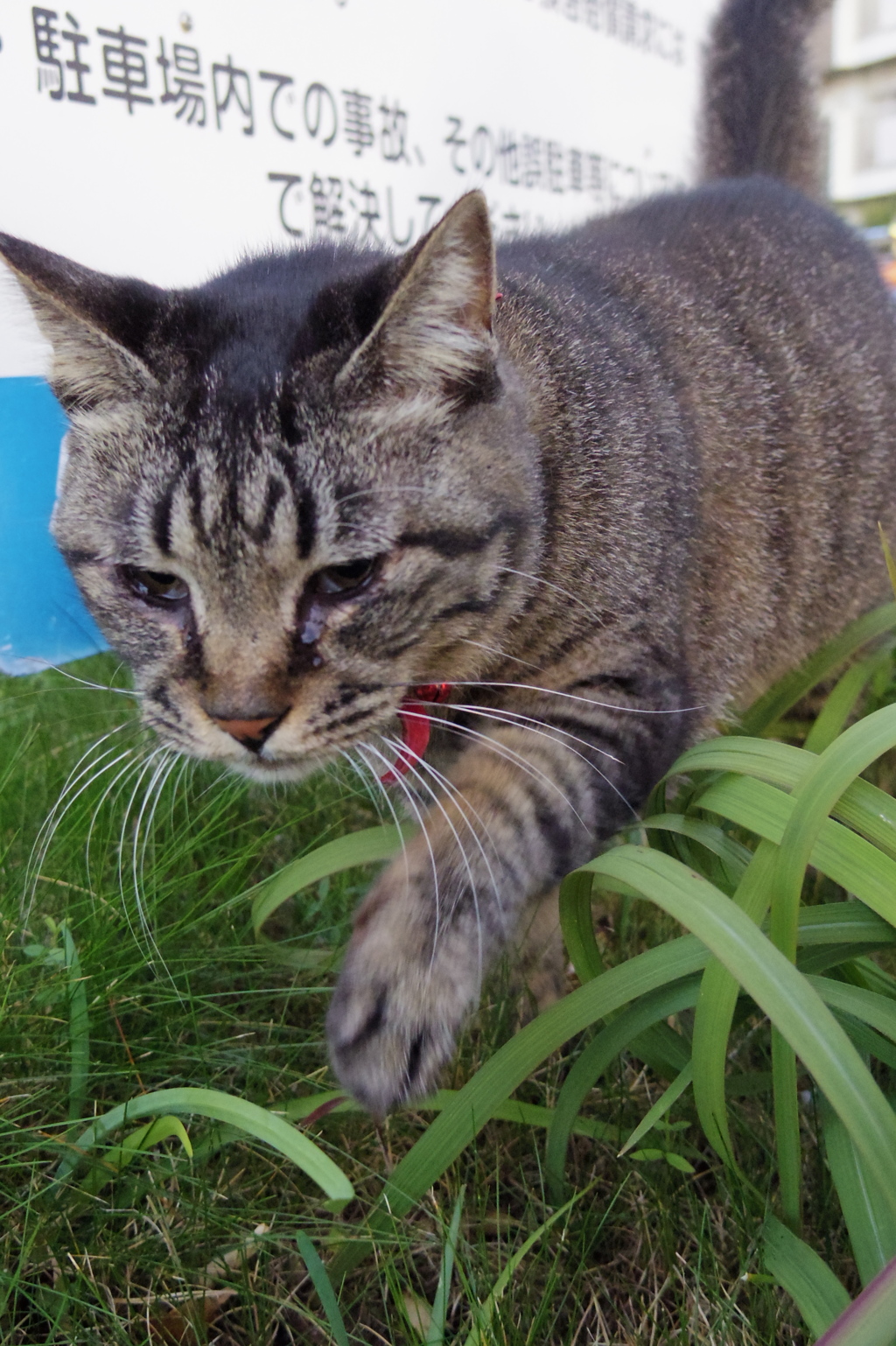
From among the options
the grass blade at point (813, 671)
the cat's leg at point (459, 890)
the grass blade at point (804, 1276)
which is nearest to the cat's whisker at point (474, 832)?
the cat's leg at point (459, 890)

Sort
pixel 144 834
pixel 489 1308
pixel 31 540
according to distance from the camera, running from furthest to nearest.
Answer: pixel 31 540
pixel 144 834
pixel 489 1308

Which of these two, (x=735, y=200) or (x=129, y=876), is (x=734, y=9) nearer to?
(x=735, y=200)

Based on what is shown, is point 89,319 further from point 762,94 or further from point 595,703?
point 762,94

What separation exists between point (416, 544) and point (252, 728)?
10.3 inches

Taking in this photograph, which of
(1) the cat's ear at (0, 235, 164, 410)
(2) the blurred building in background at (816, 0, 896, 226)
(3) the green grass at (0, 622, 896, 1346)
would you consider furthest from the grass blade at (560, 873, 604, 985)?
(2) the blurred building in background at (816, 0, 896, 226)

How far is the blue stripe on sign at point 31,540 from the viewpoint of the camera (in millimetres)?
1861

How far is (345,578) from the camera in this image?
1.12 metres

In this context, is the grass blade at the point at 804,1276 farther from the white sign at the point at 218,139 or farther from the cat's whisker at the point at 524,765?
the white sign at the point at 218,139

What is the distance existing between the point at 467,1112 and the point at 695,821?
389 millimetres

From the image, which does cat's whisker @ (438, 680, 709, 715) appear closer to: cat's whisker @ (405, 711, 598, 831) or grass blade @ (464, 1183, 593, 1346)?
cat's whisker @ (405, 711, 598, 831)

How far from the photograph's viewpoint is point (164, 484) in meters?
1.13

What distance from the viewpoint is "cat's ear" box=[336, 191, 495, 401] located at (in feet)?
3.44

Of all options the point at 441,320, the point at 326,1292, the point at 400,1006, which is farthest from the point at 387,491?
the point at 326,1292

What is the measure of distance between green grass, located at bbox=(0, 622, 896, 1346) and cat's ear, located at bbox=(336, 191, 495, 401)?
495 millimetres
